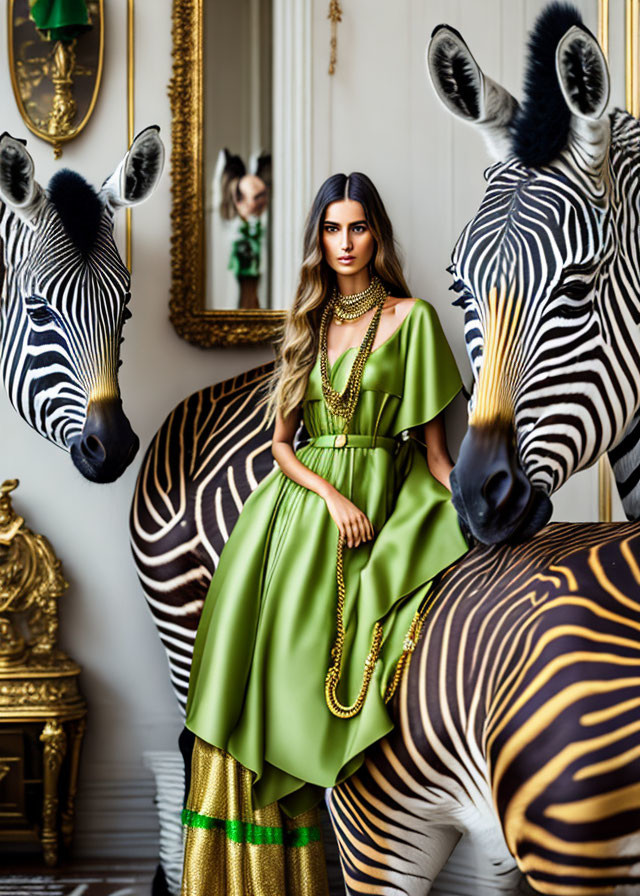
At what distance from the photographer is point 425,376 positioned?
1989 mm

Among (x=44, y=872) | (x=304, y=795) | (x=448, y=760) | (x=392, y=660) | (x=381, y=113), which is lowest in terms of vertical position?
(x=44, y=872)

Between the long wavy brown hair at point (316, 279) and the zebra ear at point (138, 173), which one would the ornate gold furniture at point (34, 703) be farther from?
the long wavy brown hair at point (316, 279)

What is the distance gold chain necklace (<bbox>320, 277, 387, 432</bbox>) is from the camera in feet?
6.44

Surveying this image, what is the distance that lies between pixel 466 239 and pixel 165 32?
157cm

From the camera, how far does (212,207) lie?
2.74 metres

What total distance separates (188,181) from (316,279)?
0.83 m

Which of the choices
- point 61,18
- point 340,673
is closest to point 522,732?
point 340,673

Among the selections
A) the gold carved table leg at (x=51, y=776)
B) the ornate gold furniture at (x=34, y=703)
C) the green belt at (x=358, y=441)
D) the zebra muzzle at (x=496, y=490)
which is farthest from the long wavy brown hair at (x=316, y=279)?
the gold carved table leg at (x=51, y=776)

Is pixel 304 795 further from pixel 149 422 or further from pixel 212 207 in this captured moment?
pixel 212 207

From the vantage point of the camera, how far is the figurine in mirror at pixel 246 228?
2723 mm

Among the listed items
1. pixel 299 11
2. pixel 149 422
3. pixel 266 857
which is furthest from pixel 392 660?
pixel 299 11

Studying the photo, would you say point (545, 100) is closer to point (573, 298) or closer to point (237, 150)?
point (573, 298)

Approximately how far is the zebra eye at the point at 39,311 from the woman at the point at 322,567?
24.4 inches

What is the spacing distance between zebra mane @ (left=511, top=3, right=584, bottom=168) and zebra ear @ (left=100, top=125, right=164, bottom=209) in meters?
1.06
